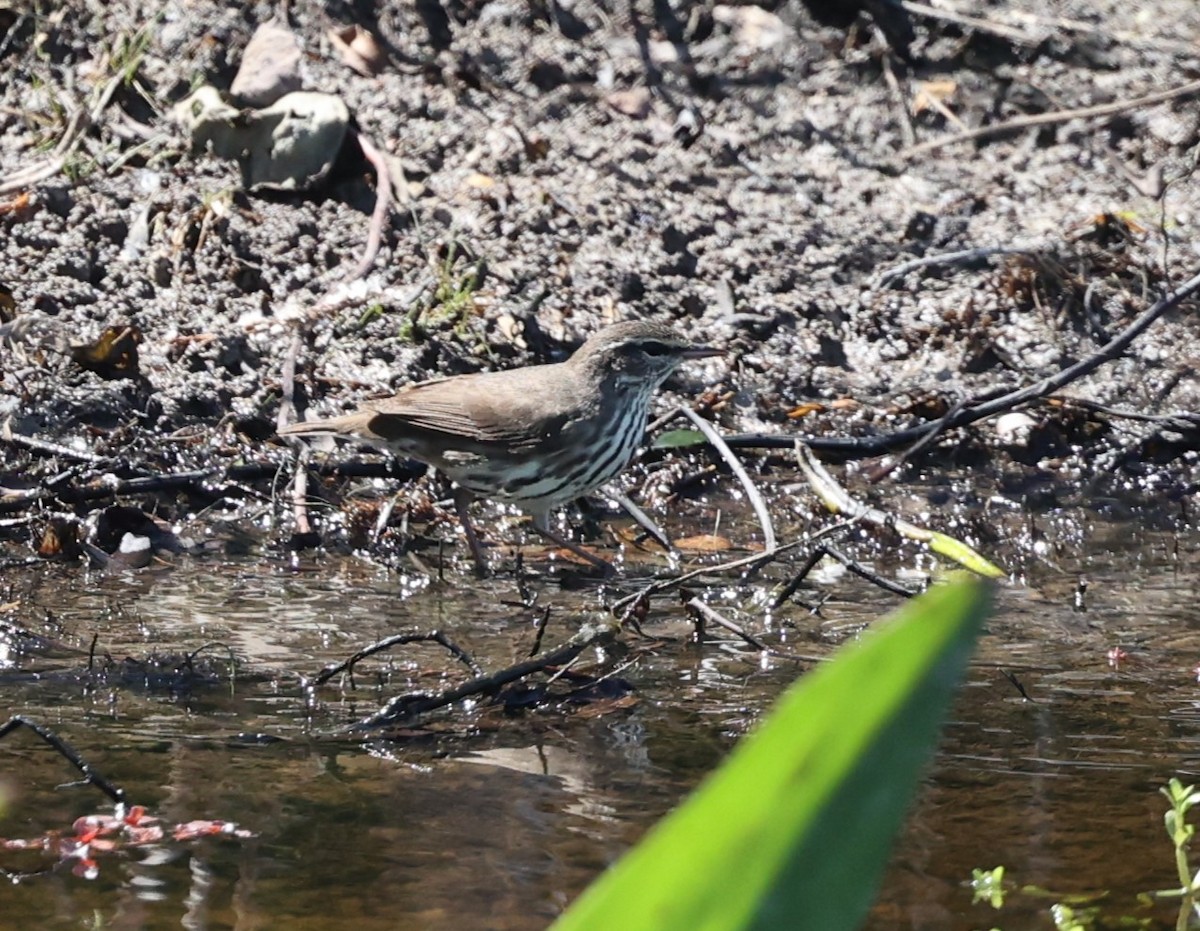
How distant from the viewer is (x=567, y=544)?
652cm

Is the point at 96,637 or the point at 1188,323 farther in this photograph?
the point at 1188,323

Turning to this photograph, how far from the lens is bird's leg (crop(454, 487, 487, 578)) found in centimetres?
641

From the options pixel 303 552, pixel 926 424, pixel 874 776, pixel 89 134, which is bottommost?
pixel 303 552

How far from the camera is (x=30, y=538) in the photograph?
6.14 meters

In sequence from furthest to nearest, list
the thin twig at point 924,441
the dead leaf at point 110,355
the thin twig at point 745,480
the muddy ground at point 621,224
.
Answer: the muddy ground at point 621,224 < the dead leaf at point 110,355 < the thin twig at point 924,441 < the thin twig at point 745,480

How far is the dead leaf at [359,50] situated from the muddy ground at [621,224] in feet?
0.20

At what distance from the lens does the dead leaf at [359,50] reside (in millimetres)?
9133

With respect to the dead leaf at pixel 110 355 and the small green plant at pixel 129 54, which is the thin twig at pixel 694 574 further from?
the small green plant at pixel 129 54

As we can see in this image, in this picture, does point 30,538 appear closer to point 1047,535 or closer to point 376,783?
point 376,783

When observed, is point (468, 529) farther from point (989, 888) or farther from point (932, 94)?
point (932, 94)

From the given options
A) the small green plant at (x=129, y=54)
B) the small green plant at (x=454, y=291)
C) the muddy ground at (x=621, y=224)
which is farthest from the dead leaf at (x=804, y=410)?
the small green plant at (x=129, y=54)

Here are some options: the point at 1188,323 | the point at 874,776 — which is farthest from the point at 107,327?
the point at 874,776

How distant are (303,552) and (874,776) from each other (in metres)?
5.53

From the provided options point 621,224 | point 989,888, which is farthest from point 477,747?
point 621,224
